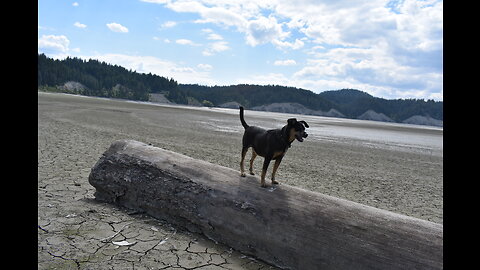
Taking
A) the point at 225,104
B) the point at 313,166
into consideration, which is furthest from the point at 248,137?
the point at 225,104

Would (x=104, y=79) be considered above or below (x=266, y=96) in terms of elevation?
above

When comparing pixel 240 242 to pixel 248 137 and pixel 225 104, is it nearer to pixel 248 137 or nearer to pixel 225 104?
pixel 248 137

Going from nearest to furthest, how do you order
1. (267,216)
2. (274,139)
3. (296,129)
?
1. (267,216)
2. (296,129)
3. (274,139)

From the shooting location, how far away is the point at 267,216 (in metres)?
3.85

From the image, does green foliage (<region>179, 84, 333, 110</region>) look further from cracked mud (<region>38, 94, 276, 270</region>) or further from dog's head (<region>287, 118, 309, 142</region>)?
dog's head (<region>287, 118, 309, 142</region>)

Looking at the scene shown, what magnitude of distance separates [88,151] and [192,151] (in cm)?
395

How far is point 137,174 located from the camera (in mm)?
5129

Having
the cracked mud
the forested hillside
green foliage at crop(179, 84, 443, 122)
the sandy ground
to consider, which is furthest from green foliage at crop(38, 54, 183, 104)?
the cracked mud

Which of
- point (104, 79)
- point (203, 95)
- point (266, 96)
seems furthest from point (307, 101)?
point (104, 79)

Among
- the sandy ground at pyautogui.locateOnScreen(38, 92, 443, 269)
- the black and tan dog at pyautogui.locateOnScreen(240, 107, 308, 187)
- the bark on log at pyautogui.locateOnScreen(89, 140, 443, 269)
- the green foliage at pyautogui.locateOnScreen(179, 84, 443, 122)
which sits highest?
the green foliage at pyautogui.locateOnScreen(179, 84, 443, 122)

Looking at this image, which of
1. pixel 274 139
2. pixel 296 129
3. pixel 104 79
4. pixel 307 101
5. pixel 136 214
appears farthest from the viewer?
pixel 307 101

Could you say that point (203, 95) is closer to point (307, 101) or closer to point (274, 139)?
point (307, 101)

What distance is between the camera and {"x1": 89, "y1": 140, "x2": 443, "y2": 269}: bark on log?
10.5 feet

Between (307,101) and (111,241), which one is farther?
(307,101)
